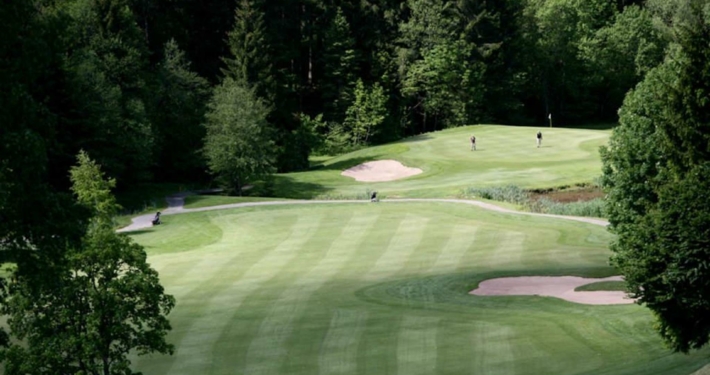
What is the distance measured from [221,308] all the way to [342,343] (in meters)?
6.97

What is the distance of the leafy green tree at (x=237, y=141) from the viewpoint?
67.9 meters

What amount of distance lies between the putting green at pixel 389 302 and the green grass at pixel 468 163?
14.2 meters

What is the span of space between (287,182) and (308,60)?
36.9 m

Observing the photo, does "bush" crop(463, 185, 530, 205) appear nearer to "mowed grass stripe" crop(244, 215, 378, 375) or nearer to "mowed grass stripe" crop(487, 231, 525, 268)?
"mowed grass stripe" crop(244, 215, 378, 375)

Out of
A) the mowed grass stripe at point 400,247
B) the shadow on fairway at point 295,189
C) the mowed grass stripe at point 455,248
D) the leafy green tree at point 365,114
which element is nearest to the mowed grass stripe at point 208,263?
the mowed grass stripe at point 400,247

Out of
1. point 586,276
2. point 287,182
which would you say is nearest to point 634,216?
point 586,276

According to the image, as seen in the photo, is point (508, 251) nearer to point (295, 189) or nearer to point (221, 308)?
→ point (221, 308)

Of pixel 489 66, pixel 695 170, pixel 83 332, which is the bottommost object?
pixel 83 332

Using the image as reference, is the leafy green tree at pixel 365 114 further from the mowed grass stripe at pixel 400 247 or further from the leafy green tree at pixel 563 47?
the mowed grass stripe at pixel 400 247

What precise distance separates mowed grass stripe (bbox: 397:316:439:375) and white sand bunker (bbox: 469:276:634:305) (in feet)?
16.2

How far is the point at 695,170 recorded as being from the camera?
2041 centimetres

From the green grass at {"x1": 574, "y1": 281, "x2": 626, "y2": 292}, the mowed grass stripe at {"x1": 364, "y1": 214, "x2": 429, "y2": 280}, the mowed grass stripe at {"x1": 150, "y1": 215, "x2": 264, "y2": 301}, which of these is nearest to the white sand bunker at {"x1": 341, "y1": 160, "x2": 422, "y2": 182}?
the mowed grass stripe at {"x1": 364, "y1": 214, "x2": 429, "y2": 280}

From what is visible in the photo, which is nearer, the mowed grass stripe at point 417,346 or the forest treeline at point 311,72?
the mowed grass stripe at point 417,346

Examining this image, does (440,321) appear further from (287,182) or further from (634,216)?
(287,182)
